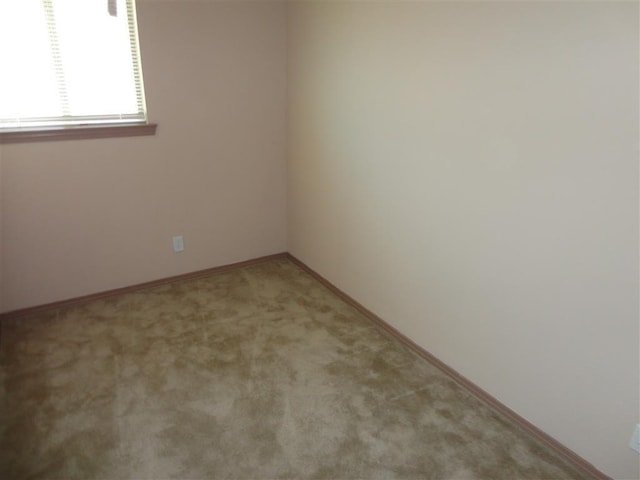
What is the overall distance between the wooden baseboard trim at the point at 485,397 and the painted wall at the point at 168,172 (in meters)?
1.09

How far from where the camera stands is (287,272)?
330 cm

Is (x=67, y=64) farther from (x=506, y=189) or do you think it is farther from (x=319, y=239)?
(x=506, y=189)

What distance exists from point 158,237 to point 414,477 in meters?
2.20

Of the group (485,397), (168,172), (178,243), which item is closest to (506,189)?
(485,397)

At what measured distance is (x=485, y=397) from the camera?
200 cm

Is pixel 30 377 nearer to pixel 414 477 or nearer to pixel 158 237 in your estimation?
pixel 158 237

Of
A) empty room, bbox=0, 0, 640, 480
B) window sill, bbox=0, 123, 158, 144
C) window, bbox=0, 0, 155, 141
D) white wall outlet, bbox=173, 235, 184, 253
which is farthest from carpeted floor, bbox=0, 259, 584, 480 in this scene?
window, bbox=0, 0, 155, 141

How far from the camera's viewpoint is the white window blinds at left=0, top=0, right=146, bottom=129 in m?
2.29

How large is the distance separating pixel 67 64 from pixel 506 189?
241 cm

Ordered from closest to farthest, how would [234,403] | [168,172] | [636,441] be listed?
[636,441], [234,403], [168,172]

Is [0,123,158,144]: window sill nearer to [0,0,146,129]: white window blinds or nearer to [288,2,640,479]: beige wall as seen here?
[0,0,146,129]: white window blinds

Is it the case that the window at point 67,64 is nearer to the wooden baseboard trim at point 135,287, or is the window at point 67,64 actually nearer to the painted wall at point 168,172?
the painted wall at point 168,172

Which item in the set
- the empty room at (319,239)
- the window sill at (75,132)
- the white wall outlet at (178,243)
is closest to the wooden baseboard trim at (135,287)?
the empty room at (319,239)

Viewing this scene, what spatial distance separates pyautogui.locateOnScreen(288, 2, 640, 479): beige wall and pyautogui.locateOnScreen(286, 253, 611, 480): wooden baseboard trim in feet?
0.12
